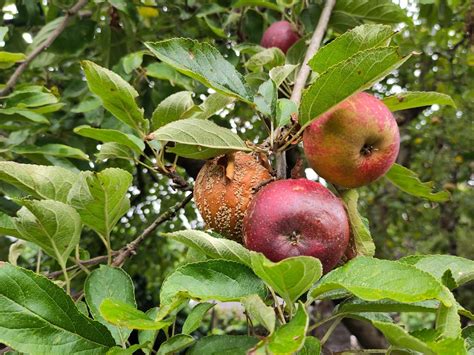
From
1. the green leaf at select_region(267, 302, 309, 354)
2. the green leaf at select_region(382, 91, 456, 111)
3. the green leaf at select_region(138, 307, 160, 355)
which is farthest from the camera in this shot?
the green leaf at select_region(382, 91, 456, 111)

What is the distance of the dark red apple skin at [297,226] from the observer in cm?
67

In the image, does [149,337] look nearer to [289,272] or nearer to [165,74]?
[289,272]

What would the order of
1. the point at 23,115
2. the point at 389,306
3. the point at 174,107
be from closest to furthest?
the point at 389,306, the point at 174,107, the point at 23,115

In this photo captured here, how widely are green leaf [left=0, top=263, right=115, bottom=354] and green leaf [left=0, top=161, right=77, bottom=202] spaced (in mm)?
216

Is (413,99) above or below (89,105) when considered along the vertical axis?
above

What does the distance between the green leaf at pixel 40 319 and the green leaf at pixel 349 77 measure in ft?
1.26

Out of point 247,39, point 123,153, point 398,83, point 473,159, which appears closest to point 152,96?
point 247,39

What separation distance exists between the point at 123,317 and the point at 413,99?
0.52 metres

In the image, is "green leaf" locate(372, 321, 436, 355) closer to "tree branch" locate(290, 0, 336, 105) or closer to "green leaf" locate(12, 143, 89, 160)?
"tree branch" locate(290, 0, 336, 105)

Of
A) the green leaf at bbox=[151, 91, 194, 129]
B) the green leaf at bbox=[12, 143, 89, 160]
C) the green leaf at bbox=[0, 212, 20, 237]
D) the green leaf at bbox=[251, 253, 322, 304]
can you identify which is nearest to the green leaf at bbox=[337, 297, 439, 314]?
the green leaf at bbox=[251, 253, 322, 304]

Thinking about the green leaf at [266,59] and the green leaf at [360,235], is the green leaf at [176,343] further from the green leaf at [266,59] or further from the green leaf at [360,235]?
the green leaf at [266,59]

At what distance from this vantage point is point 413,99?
2.75 feet

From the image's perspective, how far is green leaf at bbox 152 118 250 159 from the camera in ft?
2.49

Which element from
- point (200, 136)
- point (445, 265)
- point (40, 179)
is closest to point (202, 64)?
point (200, 136)
